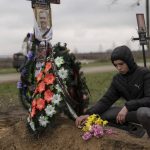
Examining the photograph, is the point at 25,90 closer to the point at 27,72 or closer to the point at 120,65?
the point at 27,72

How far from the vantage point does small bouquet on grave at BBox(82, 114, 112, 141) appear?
268 inches

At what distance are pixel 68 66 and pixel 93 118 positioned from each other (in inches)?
38.5

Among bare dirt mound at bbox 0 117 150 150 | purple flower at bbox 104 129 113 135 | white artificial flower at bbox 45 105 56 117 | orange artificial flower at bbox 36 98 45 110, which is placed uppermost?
orange artificial flower at bbox 36 98 45 110

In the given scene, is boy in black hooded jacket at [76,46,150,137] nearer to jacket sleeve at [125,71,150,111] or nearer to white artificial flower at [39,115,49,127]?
jacket sleeve at [125,71,150,111]

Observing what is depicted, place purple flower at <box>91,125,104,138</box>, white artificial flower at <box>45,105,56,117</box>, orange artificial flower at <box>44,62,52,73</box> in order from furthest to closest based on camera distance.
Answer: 1. orange artificial flower at <box>44,62,52,73</box>
2. white artificial flower at <box>45,105,56,117</box>
3. purple flower at <box>91,125,104,138</box>

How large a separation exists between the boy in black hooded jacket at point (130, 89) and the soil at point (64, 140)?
199 mm

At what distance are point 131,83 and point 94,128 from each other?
727mm

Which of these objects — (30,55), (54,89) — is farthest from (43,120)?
(30,55)

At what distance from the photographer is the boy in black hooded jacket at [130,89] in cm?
684

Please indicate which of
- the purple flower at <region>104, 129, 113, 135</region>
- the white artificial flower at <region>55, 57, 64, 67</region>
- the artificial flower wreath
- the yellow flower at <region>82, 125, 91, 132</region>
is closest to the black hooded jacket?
the purple flower at <region>104, 129, 113, 135</region>

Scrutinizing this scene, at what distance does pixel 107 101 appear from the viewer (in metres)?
7.45

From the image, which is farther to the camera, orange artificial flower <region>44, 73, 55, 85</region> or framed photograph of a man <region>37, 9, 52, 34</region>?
framed photograph of a man <region>37, 9, 52, 34</region>

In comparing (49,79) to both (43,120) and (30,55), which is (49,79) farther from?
(30,55)

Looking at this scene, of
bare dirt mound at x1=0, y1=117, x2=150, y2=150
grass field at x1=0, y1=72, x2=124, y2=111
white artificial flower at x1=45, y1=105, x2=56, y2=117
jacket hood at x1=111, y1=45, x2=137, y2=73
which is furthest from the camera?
grass field at x1=0, y1=72, x2=124, y2=111
